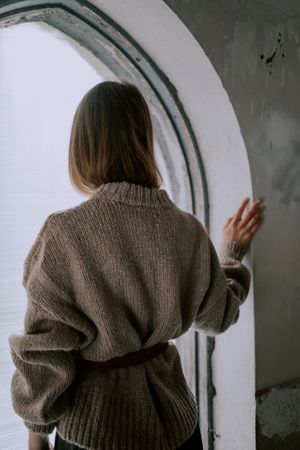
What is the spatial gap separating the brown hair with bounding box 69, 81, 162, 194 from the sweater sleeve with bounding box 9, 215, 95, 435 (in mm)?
149

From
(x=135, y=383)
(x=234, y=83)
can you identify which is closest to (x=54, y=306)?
(x=135, y=383)

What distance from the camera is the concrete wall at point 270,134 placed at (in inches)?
44.4

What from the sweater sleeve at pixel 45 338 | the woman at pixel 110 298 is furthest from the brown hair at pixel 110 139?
the sweater sleeve at pixel 45 338

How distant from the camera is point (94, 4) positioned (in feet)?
3.55

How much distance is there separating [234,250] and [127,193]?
470 mm

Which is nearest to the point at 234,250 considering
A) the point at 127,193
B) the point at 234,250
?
the point at 234,250

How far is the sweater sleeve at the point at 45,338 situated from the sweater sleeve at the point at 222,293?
0.30 metres

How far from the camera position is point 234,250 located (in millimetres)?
1176

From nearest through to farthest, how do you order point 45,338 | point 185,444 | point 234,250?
point 45,338 < point 185,444 < point 234,250

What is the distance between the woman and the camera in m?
0.78

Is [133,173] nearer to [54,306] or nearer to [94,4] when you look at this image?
[54,306]

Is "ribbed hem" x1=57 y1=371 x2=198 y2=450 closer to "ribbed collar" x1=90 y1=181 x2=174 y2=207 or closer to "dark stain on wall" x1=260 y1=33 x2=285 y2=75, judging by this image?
"ribbed collar" x1=90 y1=181 x2=174 y2=207

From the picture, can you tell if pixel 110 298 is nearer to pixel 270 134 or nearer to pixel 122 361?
pixel 122 361

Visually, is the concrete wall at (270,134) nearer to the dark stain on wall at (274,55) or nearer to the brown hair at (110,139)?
the dark stain on wall at (274,55)
